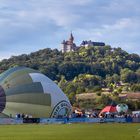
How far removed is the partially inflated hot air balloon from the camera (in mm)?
72375

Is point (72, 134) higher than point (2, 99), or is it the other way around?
point (2, 99)

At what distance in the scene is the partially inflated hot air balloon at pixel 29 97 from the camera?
72375mm

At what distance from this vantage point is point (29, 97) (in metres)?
73.5

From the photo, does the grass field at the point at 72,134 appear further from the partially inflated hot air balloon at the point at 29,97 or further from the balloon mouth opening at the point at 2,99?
the partially inflated hot air balloon at the point at 29,97

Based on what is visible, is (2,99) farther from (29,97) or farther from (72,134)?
(72,134)

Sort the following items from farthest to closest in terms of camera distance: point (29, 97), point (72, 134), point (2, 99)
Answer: point (29, 97) < point (2, 99) < point (72, 134)

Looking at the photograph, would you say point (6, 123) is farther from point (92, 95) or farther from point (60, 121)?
point (92, 95)

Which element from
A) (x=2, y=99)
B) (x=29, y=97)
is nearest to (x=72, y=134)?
(x=2, y=99)

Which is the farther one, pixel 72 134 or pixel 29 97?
pixel 29 97

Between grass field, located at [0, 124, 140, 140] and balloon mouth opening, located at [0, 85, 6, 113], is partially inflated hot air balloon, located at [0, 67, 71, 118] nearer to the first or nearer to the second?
balloon mouth opening, located at [0, 85, 6, 113]

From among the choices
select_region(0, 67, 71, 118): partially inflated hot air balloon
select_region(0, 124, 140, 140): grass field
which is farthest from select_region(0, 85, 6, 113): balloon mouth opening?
select_region(0, 124, 140, 140): grass field

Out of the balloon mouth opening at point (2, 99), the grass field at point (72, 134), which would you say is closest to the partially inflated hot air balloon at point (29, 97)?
the balloon mouth opening at point (2, 99)

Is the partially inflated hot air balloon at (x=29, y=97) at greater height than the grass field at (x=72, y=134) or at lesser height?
greater

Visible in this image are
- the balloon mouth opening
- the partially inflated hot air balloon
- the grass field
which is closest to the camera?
the grass field
